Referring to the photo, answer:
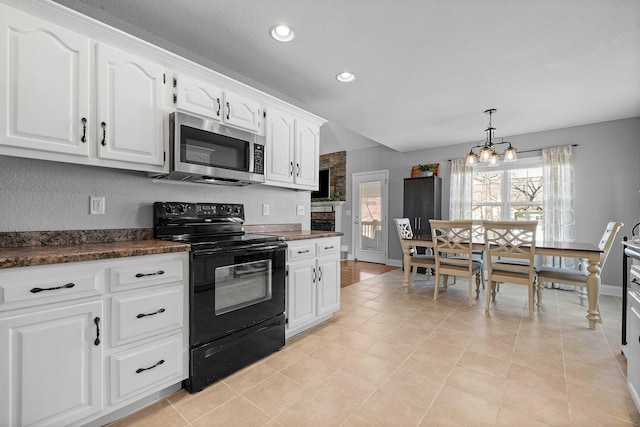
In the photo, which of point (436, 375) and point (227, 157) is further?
point (227, 157)

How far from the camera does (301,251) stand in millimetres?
2463

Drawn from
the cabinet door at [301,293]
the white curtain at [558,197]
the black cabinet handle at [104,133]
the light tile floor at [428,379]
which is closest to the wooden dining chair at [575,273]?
the light tile floor at [428,379]

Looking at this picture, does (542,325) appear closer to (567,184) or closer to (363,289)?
(363,289)

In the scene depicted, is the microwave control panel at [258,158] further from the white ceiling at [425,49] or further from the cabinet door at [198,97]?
the white ceiling at [425,49]

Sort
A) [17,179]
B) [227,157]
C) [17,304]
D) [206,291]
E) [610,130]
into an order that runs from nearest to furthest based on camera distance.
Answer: [17,304] < [17,179] < [206,291] < [227,157] < [610,130]

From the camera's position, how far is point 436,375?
1.93 meters

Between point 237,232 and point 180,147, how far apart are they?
2.73ft

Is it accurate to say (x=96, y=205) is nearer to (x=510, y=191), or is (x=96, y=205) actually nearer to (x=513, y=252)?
(x=513, y=252)

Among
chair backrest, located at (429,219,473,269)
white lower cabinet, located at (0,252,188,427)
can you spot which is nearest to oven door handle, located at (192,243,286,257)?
→ white lower cabinet, located at (0,252,188,427)

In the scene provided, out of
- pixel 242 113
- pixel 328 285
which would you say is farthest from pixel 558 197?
pixel 242 113

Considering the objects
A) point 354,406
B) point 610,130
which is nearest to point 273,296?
point 354,406

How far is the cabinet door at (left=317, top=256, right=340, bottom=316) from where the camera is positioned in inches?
105

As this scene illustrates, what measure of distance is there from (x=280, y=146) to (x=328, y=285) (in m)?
1.40

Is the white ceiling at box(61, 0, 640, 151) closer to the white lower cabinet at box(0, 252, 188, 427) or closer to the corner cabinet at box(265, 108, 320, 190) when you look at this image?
the corner cabinet at box(265, 108, 320, 190)
